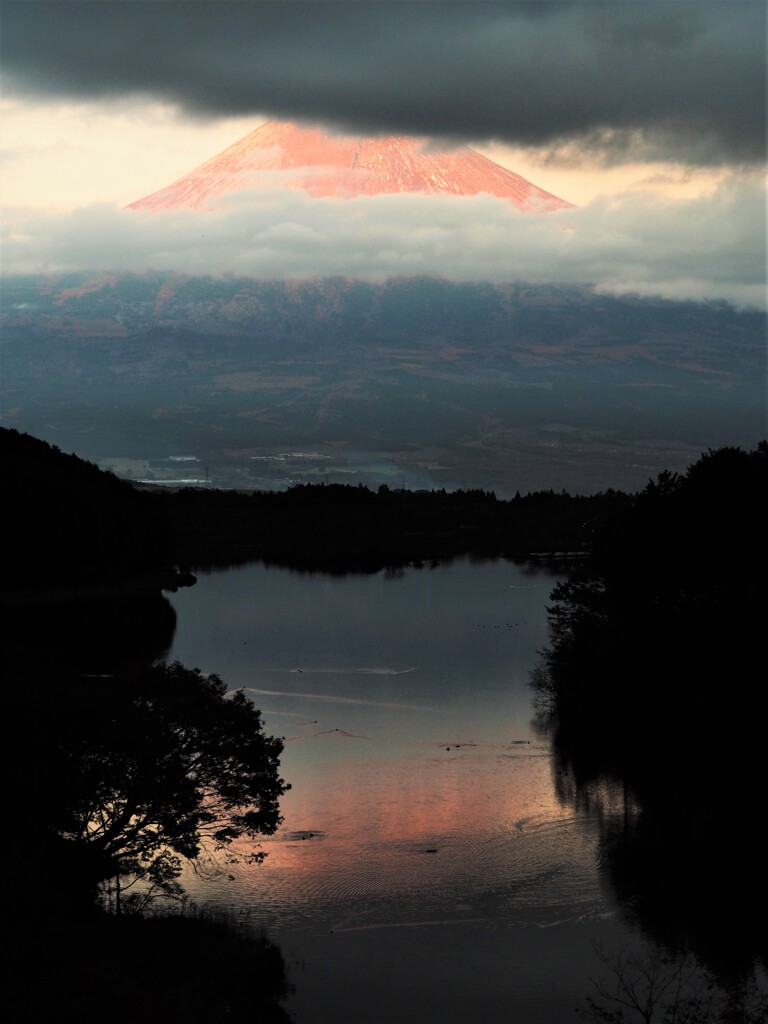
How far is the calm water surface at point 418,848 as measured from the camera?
23.8 m

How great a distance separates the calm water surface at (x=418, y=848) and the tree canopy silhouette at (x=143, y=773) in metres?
1.73

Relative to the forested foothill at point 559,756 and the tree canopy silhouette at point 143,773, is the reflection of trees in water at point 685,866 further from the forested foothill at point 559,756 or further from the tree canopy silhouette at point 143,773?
the tree canopy silhouette at point 143,773

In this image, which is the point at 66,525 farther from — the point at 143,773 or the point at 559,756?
the point at 143,773

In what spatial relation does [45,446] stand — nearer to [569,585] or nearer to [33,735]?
[569,585]

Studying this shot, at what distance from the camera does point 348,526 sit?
13812 cm

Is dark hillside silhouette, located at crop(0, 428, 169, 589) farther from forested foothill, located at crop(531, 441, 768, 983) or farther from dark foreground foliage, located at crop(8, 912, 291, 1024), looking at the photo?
dark foreground foliage, located at crop(8, 912, 291, 1024)

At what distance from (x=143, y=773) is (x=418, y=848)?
7.42 m

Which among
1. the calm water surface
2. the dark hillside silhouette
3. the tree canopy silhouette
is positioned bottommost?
the calm water surface

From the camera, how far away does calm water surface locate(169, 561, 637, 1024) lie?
78.2 feet

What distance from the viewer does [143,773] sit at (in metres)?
25.9

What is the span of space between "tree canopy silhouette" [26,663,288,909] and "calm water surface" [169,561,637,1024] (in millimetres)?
1728

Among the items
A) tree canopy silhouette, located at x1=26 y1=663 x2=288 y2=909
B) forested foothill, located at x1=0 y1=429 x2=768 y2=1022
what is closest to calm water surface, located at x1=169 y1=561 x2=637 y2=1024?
forested foothill, located at x1=0 y1=429 x2=768 y2=1022

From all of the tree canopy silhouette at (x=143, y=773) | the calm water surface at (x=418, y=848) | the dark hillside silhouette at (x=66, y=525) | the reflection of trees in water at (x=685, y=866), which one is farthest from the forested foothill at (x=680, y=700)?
the dark hillside silhouette at (x=66, y=525)

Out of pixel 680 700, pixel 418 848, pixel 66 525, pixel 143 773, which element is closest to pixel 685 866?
pixel 418 848
